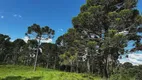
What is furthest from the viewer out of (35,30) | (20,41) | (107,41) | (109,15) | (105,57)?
(20,41)

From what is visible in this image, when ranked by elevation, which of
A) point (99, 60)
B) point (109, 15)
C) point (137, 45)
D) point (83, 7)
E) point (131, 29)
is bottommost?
point (99, 60)

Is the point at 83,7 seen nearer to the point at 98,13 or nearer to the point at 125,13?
the point at 98,13

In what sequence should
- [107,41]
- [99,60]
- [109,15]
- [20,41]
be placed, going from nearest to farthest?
[107,41] → [109,15] → [99,60] → [20,41]

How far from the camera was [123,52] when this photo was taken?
18.1 metres

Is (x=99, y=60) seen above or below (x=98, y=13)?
below

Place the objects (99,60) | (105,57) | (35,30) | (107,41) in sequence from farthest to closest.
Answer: (35,30)
(99,60)
(105,57)
(107,41)

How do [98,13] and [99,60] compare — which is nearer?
[98,13]

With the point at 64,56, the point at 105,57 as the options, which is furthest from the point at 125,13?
the point at 64,56

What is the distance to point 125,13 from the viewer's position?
56.6 feet

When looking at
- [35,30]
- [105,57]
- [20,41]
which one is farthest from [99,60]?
[20,41]

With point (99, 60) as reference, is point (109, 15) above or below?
above

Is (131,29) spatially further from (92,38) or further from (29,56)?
(29,56)

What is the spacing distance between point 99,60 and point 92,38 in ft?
9.38

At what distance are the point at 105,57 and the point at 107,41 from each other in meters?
3.09
